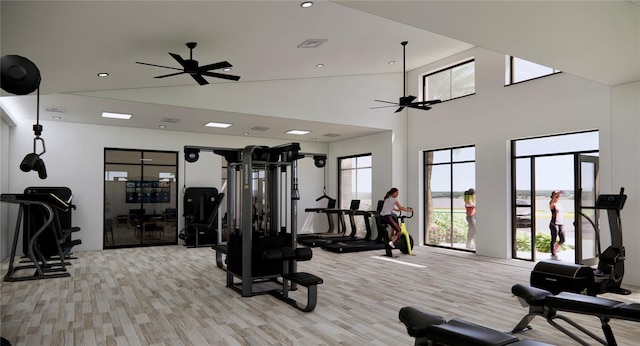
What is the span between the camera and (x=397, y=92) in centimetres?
978

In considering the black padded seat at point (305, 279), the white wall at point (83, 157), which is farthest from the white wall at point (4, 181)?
the black padded seat at point (305, 279)

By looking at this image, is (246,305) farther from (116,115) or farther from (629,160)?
(629,160)

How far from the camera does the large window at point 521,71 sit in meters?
7.20

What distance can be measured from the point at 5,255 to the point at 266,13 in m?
7.05

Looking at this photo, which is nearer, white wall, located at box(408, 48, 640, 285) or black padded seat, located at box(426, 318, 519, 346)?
black padded seat, located at box(426, 318, 519, 346)

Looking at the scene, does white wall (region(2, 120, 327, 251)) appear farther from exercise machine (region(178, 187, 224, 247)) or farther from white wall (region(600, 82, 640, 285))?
white wall (region(600, 82, 640, 285))

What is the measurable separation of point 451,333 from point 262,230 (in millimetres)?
3735

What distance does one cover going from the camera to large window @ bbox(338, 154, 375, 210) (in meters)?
10.9

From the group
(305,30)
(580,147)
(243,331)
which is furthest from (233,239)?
(580,147)

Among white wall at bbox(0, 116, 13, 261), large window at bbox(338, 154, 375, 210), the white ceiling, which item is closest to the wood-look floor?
white wall at bbox(0, 116, 13, 261)

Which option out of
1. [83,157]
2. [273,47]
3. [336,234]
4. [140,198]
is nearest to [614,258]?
[273,47]

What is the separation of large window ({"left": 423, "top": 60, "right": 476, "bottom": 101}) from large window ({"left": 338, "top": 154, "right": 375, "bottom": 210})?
231cm

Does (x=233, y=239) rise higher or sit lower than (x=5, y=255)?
higher

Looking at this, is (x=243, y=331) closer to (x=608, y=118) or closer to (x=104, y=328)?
(x=104, y=328)
